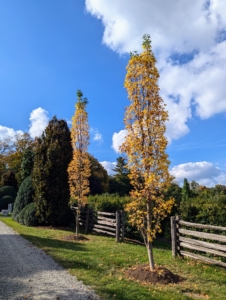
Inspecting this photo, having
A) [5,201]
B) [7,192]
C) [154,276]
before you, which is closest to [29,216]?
[154,276]

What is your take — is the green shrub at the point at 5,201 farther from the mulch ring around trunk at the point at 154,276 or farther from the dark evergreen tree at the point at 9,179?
the mulch ring around trunk at the point at 154,276

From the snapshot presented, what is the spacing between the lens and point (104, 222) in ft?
47.8

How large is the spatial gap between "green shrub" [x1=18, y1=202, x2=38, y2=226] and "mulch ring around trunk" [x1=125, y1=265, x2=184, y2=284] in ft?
38.3

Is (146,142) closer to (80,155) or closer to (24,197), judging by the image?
(80,155)

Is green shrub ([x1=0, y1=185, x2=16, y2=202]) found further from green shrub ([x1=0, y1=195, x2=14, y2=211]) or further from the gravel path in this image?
the gravel path

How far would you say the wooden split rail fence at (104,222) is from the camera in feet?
43.0

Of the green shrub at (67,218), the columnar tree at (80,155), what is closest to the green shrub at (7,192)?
the green shrub at (67,218)

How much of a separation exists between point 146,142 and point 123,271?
3691 millimetres

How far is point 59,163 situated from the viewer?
57.5 feet

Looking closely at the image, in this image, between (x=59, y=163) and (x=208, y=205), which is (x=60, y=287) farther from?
(x=59, y=163)

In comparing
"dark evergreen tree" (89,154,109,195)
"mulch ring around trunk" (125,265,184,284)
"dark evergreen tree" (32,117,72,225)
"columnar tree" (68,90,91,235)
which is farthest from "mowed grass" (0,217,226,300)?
"dark evergreen tree" (89,154,109,195)

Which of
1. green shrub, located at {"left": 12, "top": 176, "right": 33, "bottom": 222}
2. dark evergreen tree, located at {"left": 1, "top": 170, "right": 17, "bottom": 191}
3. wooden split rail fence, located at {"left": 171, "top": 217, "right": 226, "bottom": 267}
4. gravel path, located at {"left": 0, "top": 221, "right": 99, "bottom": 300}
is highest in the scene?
dark evergreen tree, located at {"left": 1, "top": 170, "right": 17, "bottom": 191}

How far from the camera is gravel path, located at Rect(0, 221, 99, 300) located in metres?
5.51

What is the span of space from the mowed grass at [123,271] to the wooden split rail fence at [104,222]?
1.71m
